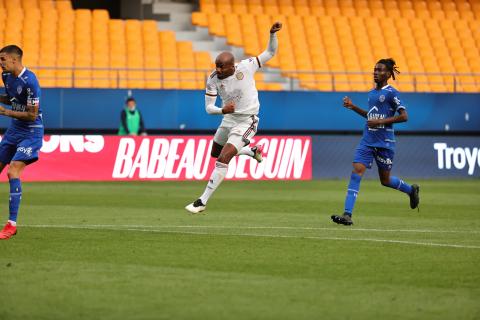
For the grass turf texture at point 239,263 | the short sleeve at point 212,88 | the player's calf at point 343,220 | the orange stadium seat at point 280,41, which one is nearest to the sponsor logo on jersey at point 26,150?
the grass turf texture at point 239,263

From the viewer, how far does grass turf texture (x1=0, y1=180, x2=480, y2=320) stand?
6965mm

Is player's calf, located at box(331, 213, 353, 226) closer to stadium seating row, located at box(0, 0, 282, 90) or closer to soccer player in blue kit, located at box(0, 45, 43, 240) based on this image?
soccer player in blue kit, located at box(0, 45, 43, 240)

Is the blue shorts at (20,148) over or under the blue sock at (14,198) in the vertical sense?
over

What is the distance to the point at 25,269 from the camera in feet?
28.1

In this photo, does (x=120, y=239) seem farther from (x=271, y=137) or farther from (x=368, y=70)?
(x=368, y=70)

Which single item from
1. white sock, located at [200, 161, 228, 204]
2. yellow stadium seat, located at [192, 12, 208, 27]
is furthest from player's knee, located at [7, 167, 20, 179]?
yellow stadium seat, located at [192, 12, 208, 27]

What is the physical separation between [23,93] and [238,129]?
13.0 ft

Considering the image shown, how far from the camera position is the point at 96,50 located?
28.1m

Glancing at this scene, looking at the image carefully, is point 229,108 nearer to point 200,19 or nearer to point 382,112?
point 382,112

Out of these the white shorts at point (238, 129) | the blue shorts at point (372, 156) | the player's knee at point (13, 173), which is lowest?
the player's knee at point (13, 173)

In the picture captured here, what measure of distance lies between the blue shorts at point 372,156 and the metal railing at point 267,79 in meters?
13.6

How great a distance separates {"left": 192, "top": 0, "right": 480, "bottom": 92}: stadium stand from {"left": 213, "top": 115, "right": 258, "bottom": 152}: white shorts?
13.8 metres

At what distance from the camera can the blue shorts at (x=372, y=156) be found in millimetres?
13492

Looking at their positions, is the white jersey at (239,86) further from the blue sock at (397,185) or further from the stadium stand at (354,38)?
the stadium stand at (354,38)
